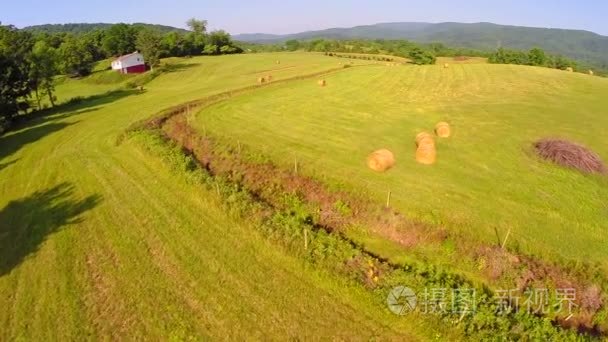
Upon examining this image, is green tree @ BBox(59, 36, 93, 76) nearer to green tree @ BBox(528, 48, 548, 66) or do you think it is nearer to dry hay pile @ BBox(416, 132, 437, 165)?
dry hay pile @ BBox(416, 132, 437, 165)

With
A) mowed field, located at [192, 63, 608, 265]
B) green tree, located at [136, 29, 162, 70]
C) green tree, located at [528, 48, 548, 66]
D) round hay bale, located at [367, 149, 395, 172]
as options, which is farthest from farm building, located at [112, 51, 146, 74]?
green tree, located at [528, 48, 548, 66]

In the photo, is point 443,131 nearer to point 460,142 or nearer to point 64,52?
point 460,142

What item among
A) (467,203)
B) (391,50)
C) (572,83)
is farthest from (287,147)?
(391,50)

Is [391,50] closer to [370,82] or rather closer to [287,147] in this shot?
[370,82]

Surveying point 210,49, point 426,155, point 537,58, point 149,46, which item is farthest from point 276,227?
point 537,58

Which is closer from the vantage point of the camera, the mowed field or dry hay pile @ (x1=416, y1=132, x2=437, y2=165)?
the mowed field

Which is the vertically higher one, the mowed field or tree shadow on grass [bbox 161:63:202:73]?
Answer: tree shadow on grass [bbox 161:63:202:73]
